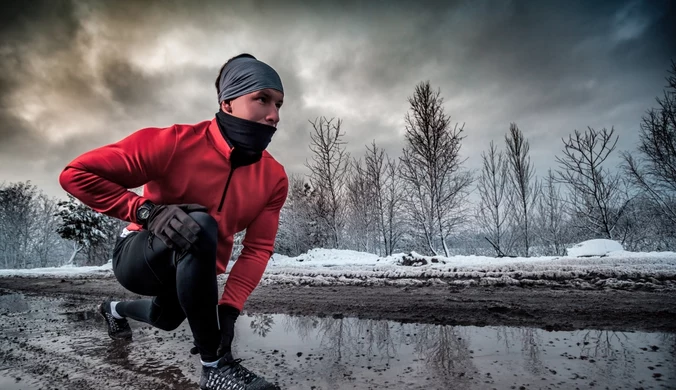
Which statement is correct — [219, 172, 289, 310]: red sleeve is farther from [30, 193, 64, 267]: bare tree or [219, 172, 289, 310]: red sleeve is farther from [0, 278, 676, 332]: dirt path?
[30, 193, 64, 267]: bare tree

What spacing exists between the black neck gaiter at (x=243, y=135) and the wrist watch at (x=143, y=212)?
0.48 m

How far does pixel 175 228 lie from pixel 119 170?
41cm

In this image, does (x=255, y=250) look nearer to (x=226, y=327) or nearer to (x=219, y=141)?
(x=226, y=327)

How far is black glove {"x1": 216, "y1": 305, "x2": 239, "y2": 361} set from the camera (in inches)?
68.6

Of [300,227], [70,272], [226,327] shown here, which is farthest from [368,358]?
[300,227]

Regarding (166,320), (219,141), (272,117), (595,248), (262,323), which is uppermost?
(272,117)

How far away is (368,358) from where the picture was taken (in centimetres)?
207

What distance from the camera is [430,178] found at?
1541cm

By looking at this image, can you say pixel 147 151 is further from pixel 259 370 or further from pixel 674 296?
pixel 674 296

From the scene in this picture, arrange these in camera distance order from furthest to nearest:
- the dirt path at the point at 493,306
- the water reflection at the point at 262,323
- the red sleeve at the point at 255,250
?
the water reflection at the point at 262,323
the dirt path at the point at 493,306
the red sleeve at the point at 255,250

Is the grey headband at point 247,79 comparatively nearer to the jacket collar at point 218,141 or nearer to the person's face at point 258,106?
the person's face at point 258,106

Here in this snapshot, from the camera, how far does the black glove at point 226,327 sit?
1742 millimetres

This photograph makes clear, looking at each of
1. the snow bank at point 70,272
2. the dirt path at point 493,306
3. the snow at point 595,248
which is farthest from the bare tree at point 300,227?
the dirt path at point 493,306

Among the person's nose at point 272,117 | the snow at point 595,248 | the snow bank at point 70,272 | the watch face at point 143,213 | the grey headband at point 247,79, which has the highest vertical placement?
the grey headband at point 247,79
